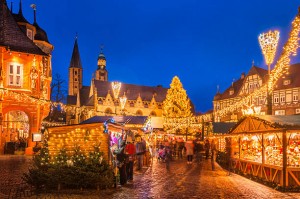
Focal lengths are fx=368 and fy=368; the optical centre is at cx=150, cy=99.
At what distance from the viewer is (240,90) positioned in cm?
6281

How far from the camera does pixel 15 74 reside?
29.2m

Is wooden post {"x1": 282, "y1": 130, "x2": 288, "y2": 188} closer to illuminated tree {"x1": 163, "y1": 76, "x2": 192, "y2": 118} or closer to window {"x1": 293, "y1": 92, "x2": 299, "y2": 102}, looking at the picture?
window {"x1": 293, "y1": 92, "x2": 299, "y2": 102}

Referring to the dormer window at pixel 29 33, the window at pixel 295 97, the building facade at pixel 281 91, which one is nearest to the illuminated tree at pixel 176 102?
the building facade at pixel 281 91

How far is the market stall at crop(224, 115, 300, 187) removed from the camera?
1297cm

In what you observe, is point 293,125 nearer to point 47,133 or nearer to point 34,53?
point 47,133

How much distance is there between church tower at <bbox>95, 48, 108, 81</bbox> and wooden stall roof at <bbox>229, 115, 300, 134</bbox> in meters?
96.0

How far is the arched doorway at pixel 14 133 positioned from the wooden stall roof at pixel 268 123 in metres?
18.0

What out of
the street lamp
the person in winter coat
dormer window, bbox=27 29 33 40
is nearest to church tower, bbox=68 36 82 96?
dormer window, bbox=27 29 33 40

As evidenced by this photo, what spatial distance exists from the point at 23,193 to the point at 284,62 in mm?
11462

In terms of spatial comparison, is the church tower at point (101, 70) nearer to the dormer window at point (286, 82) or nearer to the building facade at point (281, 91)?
the building facade at point (281, 91)

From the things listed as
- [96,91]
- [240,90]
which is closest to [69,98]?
[96,91]

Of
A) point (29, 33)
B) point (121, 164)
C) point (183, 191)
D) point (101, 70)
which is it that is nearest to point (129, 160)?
point (121, 164)

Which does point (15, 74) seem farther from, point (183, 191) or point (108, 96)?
point (108, 96)

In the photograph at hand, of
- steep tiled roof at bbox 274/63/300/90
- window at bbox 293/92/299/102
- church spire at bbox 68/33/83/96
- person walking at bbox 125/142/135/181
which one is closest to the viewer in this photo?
person walking at bbox 125/142/135/181
